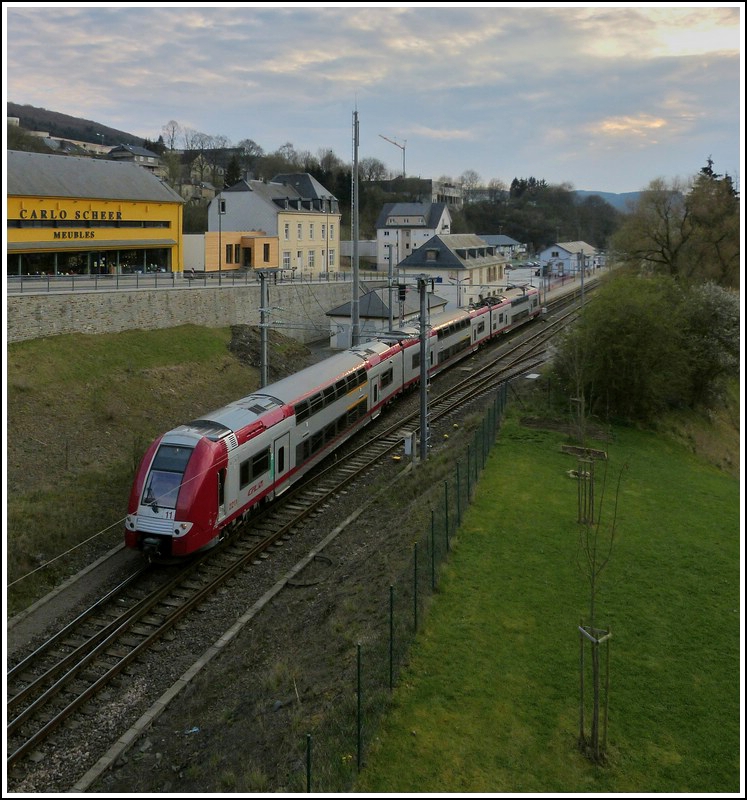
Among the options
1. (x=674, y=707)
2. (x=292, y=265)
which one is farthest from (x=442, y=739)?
(x=292, y=265)

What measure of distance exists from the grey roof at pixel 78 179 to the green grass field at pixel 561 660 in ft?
93.0

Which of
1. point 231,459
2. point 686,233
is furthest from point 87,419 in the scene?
point 686,233

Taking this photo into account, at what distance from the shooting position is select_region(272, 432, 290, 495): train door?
19703 mm

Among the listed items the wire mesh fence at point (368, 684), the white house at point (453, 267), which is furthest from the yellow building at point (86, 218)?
the wire mesh fence at point (368, 684)

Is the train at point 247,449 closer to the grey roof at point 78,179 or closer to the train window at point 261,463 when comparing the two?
the train window at point 261,463

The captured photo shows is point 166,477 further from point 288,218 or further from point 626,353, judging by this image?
point 288,218

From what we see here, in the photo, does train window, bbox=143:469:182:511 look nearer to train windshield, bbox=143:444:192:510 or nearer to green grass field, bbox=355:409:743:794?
train windshield, bbox=143:444:192:510

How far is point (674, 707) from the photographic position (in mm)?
10992

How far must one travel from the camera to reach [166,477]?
639 inches

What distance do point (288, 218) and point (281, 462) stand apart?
4143cm

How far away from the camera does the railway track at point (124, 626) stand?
12.1 meters

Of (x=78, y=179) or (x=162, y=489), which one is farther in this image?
(x=78, y=179)

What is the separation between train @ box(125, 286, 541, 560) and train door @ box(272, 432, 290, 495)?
0.09 feet

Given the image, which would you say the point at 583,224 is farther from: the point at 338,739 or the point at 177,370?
the point at 338,739
